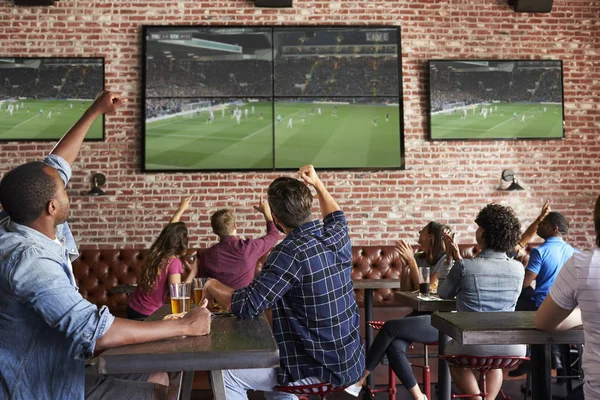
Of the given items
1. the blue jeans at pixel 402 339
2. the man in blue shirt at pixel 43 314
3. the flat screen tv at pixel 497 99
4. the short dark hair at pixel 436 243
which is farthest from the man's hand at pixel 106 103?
the flat screen tv at pixel 497 99

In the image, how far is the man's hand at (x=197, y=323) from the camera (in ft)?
6.59

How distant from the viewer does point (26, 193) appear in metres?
1.90

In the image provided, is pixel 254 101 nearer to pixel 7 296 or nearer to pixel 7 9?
pixel 7 9

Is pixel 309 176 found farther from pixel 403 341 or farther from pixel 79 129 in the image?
pixel 403 341

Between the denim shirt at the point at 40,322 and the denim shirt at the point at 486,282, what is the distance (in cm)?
205

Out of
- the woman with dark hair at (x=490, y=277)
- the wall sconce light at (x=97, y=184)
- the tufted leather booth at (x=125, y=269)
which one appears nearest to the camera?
the woman with dark hair at (x=490, y=277)

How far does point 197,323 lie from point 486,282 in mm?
1834

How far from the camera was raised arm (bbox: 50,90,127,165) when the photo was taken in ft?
8.08

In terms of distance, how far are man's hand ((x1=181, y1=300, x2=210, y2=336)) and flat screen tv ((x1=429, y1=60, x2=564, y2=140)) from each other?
4.85 m

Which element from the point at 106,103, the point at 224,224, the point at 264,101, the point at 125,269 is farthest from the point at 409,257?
the point at 125,269

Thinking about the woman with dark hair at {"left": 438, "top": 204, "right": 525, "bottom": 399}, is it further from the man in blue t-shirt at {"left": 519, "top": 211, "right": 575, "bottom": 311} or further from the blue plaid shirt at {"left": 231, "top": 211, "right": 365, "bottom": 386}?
the man in blue t-shirt at {"left": 519, "top": 211, "right": 575, "bottom": 311}

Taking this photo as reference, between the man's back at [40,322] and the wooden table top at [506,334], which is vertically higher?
the man's back at [40,322]

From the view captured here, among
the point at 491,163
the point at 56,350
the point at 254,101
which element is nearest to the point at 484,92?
the point at 491,163

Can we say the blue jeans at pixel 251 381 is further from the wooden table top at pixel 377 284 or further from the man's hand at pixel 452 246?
the wooden table top at pixel 377 284
